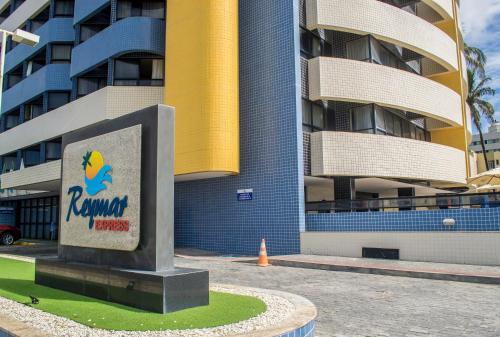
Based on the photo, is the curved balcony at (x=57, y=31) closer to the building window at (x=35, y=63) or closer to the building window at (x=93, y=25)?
the building window at (x=35, y=63)

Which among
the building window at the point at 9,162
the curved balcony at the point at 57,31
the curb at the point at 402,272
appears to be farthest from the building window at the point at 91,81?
the curb at the point at 402,272

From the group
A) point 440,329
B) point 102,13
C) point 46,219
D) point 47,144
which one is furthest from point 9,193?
point 440,329

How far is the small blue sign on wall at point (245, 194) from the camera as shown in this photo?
62.3 ft

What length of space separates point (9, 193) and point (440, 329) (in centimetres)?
3751

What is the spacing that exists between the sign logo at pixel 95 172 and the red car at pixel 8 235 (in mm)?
22572

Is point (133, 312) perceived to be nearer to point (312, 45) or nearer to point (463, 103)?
point (312, 45)

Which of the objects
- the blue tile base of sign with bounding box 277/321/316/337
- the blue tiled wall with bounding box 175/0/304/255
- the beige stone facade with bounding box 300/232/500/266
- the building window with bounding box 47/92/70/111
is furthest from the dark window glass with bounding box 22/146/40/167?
the blue tile base of sign with bounding box 277/321/316/337

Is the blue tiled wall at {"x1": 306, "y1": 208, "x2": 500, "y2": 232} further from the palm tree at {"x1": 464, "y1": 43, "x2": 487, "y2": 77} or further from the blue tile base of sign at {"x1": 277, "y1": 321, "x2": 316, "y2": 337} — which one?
the palm tree at {"x1": 464, "y1": 43, "x2": 487, "y2": 77}

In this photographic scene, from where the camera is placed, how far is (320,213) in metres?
17.5

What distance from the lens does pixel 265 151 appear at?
736 inches

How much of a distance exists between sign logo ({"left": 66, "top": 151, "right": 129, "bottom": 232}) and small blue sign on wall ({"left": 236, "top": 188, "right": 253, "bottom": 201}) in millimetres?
10343

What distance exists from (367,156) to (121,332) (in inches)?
580

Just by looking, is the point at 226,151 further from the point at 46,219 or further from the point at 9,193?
the point at 9,193

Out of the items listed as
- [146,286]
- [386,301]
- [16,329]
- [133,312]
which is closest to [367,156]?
[386,301]
